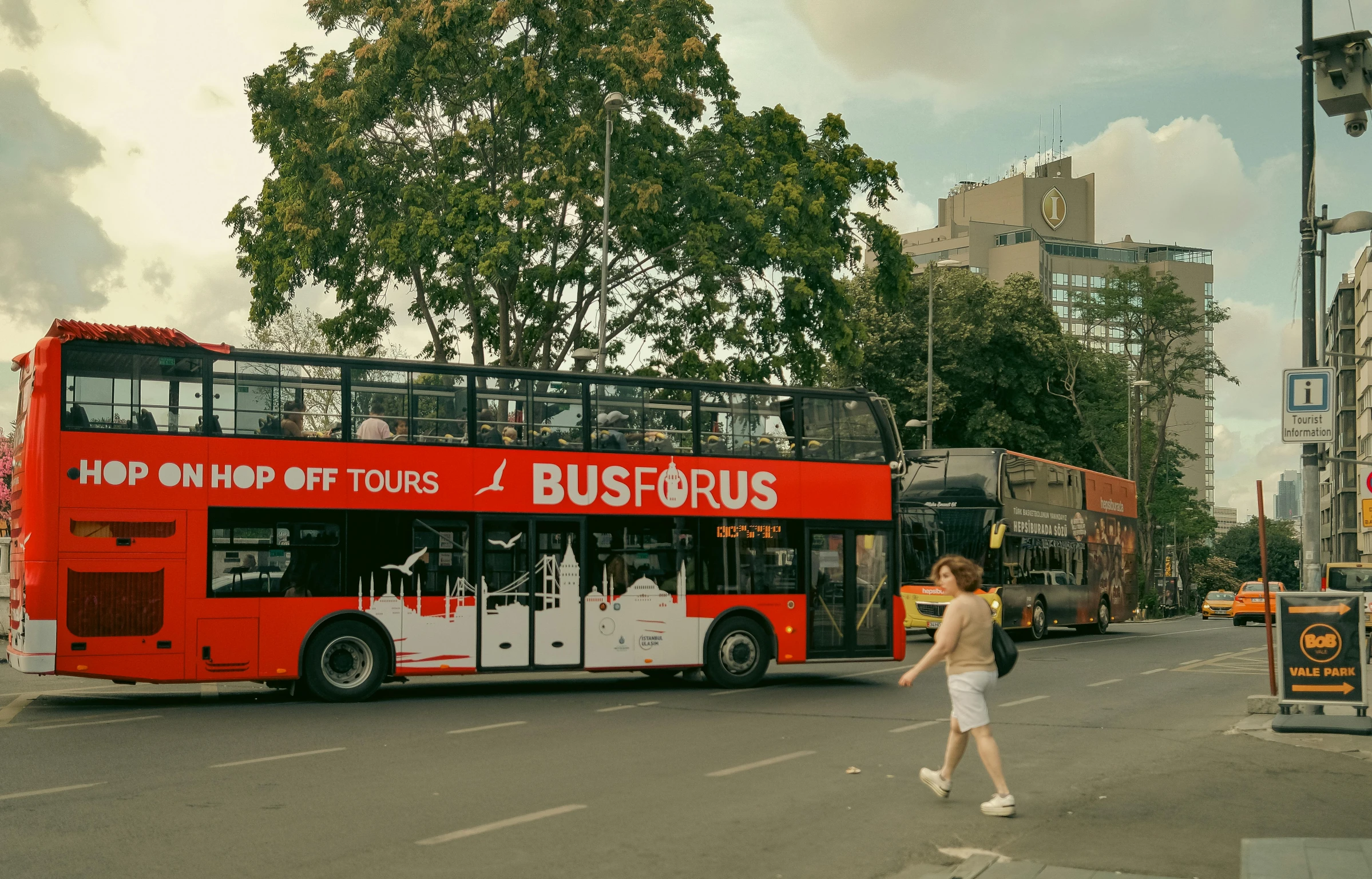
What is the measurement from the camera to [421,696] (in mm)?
16203

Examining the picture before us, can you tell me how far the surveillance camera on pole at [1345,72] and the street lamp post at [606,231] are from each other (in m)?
12.0

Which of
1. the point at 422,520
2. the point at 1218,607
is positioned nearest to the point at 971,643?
the point at 422,520

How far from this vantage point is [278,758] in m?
10.7

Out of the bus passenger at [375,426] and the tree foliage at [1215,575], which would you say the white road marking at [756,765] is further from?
the tree foliage at [1215,575]

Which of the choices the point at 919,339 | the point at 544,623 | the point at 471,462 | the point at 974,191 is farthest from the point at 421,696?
the point at 974,191

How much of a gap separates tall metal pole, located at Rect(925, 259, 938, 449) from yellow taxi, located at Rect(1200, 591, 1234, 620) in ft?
63.5

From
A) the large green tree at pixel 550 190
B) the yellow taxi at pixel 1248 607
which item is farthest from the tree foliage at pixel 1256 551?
the large green tree at pixel 550 190

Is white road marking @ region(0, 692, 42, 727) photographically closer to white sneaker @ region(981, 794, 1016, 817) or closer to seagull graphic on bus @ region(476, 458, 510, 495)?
seagull graphic on bus @ region(476, 458, 510, 495)

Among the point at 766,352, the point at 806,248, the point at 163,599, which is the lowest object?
the point at 163,599

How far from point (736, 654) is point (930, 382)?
26.4 metres

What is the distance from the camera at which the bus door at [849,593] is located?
690 inches

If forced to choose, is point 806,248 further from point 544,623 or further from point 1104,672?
point 544,623

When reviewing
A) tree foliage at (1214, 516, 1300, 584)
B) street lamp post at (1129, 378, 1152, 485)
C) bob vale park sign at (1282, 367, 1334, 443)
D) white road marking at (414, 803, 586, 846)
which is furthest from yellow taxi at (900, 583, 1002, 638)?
tree foliage at (1214, 516, 1300, 584)

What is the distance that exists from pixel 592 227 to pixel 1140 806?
19261mm
